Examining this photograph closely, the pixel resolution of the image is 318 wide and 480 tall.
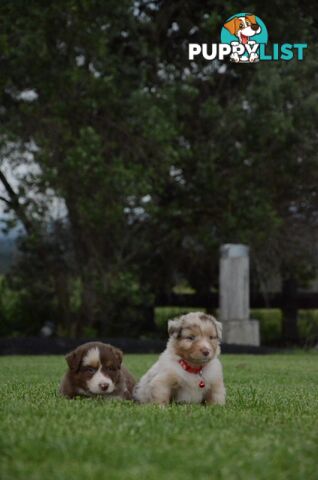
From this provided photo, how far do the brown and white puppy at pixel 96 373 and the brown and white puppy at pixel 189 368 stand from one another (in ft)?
0.94

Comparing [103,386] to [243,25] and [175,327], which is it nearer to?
[175,327]

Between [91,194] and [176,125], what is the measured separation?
2.16 meters

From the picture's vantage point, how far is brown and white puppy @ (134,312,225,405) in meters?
6.52

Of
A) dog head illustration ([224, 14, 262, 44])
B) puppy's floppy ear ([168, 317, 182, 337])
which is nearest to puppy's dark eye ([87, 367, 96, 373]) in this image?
puppy's floppy ear ([168, 317, 182, 337])

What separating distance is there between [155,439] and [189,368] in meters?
1.86

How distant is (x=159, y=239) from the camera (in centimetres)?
1948

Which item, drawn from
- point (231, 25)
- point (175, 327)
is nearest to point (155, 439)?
point (175, 327)

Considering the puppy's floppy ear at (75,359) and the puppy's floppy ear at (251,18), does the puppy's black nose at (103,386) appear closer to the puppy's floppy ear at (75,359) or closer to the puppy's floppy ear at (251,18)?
the puppy's floppy ear at (75,359)

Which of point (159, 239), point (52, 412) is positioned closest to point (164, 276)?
point (159, 239)

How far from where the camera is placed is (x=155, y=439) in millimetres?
4742

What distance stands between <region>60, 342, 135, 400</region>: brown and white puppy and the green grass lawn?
0.14 metres

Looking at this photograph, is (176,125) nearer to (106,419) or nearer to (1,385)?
(1,385)

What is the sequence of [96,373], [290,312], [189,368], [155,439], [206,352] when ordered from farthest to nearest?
[290,312] < [96,373] < [189,368] < [206,352] < [155,439]

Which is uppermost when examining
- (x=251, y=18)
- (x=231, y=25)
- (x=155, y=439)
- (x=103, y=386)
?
(x=251, y=18)
